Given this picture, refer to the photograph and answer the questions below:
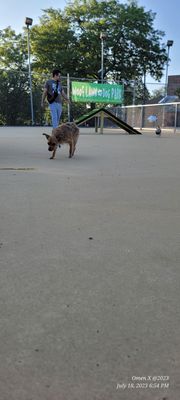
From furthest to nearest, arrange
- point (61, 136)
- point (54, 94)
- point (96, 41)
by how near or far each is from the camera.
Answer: point (96, 41) → point (54, 94) → point (61, 136)

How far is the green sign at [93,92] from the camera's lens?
65.1 feet

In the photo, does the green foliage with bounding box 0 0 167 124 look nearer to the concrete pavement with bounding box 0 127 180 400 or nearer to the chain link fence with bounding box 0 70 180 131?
the chain link fence with bounding box 0 70 180 131

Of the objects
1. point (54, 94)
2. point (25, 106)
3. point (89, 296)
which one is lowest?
point (89, 296)

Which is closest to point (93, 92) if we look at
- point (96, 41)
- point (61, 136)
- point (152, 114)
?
point (152, 114)

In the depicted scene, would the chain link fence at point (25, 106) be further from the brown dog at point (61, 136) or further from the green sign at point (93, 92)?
the brown dog at point (61, 136)

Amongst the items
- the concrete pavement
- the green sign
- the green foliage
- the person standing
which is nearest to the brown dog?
the person standing

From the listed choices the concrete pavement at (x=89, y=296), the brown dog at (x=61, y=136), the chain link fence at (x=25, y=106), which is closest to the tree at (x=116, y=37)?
the chain link fence at (x=25, y=106)

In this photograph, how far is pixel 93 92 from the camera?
20.0 meters

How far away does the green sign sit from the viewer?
1984cm

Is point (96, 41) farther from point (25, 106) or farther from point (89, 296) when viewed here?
point (89, 296)

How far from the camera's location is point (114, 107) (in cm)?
2570

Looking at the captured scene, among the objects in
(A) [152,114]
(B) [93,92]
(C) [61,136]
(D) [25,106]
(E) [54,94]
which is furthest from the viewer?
(D) [25,106]

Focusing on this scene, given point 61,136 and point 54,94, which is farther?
point 54,94

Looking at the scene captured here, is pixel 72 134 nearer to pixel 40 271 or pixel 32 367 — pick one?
pixel 40 271
